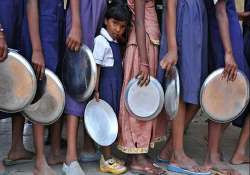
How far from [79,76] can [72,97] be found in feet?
0.50

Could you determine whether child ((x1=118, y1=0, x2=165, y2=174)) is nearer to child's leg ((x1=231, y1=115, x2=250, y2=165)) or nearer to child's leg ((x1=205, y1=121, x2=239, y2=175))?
child's leg ((x1=205, y1=121, x2=239, y2=175))

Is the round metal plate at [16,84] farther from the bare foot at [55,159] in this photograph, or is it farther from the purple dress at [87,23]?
the bare foot at [55,159]

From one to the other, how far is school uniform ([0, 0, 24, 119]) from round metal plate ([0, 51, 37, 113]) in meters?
0.20

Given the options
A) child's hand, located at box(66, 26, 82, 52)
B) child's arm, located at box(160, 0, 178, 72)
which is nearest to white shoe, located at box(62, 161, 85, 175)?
child's hand, located at box(66, 26, 82, 52)

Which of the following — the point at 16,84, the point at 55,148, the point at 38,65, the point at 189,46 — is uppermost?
the point at 189,46

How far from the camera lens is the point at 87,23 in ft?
11.5

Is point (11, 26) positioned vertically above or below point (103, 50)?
above

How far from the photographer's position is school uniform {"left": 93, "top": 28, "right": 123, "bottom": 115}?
3.52 meters

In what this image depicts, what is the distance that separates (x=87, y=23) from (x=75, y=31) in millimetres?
136

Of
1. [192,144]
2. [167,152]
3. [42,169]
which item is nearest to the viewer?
[42,169]

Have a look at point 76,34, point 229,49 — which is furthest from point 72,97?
point 229,49

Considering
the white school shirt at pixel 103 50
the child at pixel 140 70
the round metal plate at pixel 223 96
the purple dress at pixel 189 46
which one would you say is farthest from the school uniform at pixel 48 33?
the round metal plate at pixel 223 96

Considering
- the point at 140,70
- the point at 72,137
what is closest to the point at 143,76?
the point at 140,70

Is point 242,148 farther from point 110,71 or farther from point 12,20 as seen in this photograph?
point 12,20
